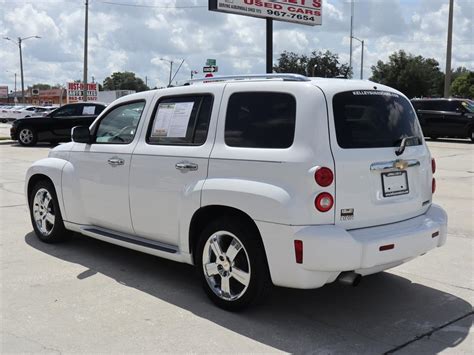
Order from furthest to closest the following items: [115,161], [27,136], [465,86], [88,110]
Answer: [465,86]
[27,136]
[88,110]
[115,161]

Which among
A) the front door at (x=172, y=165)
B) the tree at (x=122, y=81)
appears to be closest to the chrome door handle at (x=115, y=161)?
the front door at (x=172, y=165)

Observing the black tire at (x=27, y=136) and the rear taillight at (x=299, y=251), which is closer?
the rear taillight at (x=299, y=251)

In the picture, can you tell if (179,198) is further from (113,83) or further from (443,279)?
(113,83)

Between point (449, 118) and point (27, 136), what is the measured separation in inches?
657

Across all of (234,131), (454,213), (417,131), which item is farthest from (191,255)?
(454,213)

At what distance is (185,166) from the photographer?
181 inches

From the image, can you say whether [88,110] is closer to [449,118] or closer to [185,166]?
[449,118]

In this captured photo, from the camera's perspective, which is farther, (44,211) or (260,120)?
(44,211)

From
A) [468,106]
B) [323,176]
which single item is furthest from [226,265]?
[468,106]

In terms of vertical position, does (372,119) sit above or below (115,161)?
above

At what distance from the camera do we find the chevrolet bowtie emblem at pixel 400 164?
13.9ft

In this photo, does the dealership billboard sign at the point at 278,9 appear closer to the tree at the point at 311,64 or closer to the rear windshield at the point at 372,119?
the rear windshield at the point at 372,119

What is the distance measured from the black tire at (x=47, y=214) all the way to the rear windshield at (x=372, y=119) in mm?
3567

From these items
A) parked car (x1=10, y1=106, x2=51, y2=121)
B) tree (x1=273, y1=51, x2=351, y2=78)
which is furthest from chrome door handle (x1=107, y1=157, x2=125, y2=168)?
tree (x1=273, y1=51, x2=351, y2=78)
